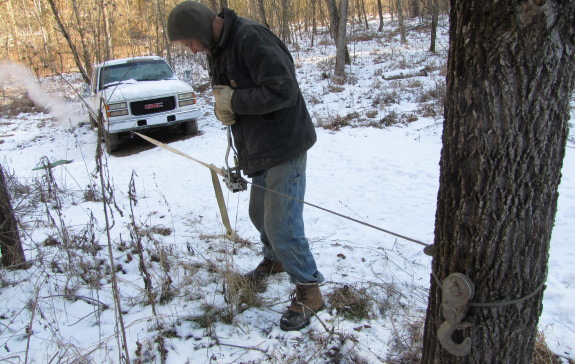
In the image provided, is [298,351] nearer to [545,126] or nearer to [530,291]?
[530,291]

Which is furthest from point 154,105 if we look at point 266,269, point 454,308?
point 454,308

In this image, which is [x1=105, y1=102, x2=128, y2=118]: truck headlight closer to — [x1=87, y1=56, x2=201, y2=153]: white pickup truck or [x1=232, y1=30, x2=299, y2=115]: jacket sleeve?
[x1=87, y1=56, x2=201, y2=153]: white pickup truck

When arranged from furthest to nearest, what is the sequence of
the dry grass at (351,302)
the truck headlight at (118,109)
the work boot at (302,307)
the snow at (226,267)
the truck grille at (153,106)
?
1. the truck grille at (153,106)
2. the truck headlight at (118,109)
3. the dry grass at (351,302)
4. the work boot at (302,307)
5. the snow at (226,267)

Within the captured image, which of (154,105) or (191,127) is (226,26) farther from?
(191,127)

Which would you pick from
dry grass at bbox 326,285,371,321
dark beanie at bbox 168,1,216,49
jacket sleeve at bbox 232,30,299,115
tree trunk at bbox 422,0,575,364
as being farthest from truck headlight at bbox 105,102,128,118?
tree trunk at bbox 422,0,575,364

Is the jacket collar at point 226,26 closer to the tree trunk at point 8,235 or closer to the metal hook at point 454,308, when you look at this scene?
the metal hook at point 454,308

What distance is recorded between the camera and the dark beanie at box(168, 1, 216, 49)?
82.1 inches

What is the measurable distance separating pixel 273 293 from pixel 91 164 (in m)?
5.81

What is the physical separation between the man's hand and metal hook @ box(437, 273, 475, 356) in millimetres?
1449

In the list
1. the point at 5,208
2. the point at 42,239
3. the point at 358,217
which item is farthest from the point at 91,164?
the point at 358,217

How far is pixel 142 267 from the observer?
7.79ft

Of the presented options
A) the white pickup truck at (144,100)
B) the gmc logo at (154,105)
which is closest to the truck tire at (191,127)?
the white pickup truck at (144,100)

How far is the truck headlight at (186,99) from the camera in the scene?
8.05 meters

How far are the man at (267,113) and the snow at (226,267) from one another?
0.38 meters
